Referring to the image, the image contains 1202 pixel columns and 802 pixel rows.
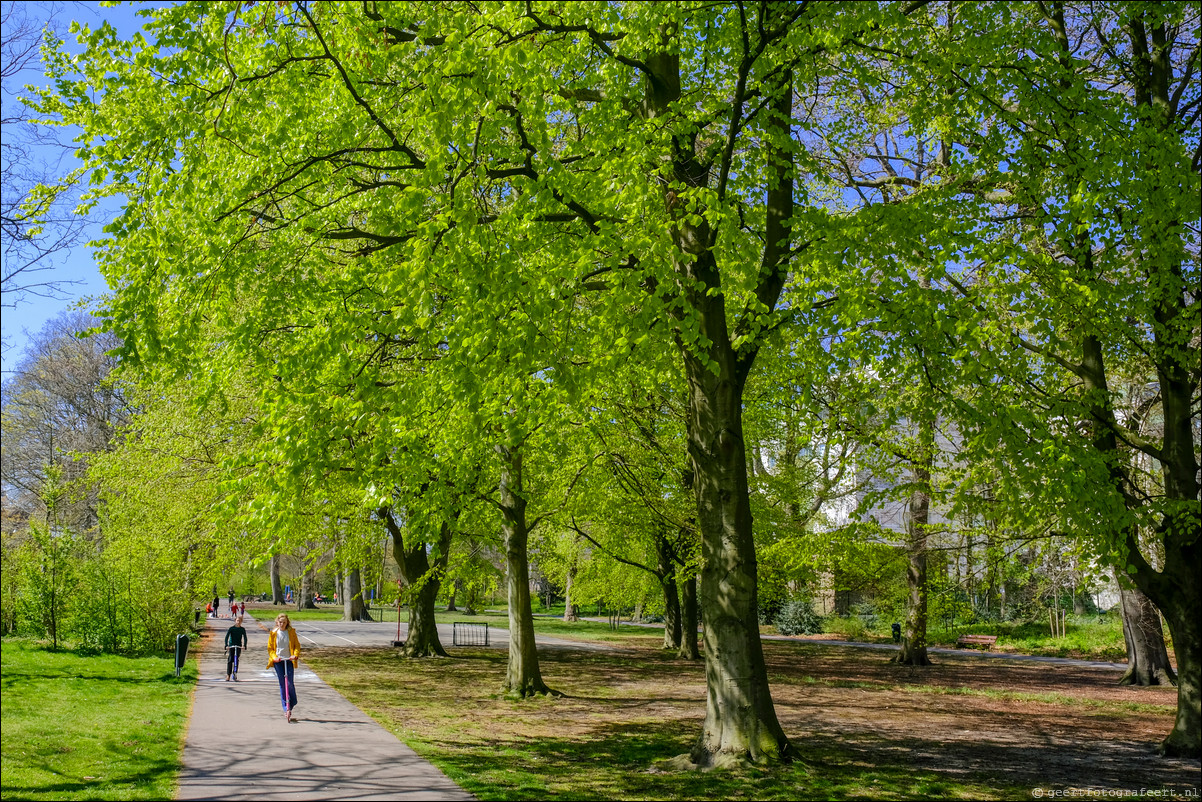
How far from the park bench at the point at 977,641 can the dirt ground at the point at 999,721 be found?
815 centimetres

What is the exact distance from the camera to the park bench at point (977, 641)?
32750 mm

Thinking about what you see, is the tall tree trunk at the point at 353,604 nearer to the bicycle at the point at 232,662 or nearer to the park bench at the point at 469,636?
the park bench at the point at 469,636

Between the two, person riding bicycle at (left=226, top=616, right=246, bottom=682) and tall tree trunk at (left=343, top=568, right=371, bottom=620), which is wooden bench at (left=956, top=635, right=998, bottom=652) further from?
tall tree trunk at (left=343, top=568, right=371, bottom=620)

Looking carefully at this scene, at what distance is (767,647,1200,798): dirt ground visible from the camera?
33.0 ft

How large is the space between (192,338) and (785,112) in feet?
24.2

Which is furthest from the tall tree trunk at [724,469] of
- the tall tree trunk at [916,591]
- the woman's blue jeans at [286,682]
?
the tall tree trunk at [916,591]

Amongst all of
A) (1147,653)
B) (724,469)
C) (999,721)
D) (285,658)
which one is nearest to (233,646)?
(285,658)

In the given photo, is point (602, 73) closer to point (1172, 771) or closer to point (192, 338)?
point (192, 338)

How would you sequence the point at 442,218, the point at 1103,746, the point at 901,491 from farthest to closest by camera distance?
the point at 1103,746 → the point at 901,491 → the point at 442,218

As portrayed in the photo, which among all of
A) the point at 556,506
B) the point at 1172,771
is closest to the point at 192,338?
the point at 556,506

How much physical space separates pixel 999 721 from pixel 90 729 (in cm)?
1362

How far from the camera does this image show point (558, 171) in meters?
7.66

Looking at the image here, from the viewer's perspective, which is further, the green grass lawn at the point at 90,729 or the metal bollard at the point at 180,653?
the metal bollard at the point at 180,653

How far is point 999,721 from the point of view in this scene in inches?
564
